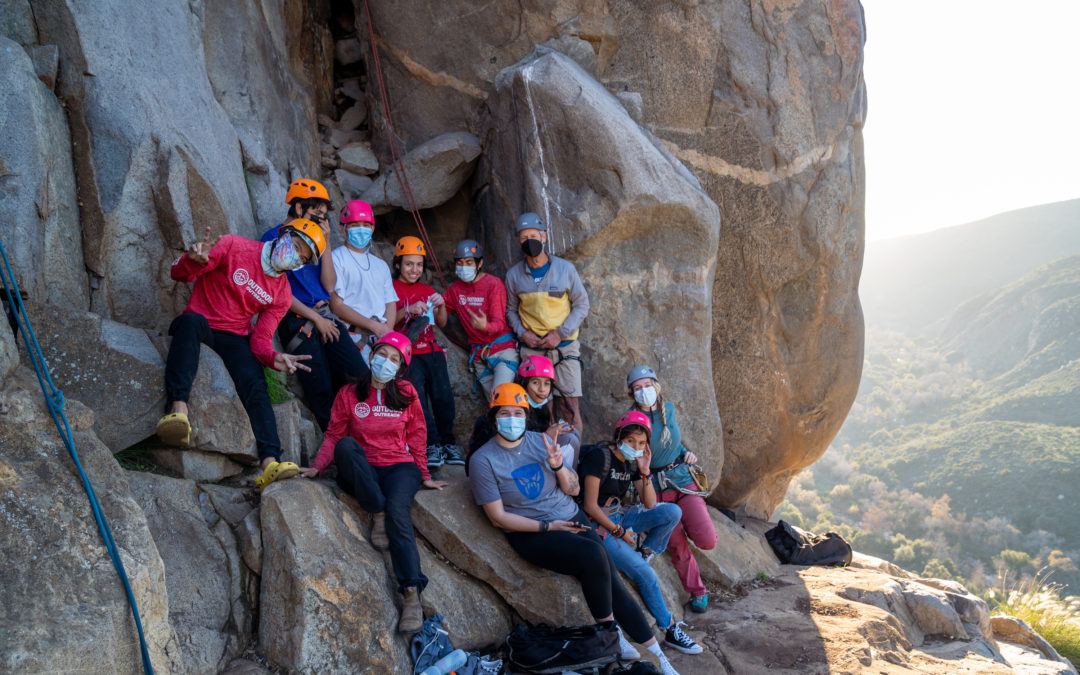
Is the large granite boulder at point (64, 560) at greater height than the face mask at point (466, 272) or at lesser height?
lesser

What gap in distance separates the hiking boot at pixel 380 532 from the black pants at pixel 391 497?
10 centimetres

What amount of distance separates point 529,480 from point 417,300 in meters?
2.42

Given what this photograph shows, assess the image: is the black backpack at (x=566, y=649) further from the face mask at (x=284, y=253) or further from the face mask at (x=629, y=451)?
the face mask at (x=284, y=253)

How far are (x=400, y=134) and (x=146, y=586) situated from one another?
7.13m

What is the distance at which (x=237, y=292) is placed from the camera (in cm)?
566

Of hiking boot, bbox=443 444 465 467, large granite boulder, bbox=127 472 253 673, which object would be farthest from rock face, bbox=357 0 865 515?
large granite boulder, bbox=127 472 253 673

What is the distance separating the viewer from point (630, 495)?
7188 mm

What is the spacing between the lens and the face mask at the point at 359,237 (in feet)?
22.8

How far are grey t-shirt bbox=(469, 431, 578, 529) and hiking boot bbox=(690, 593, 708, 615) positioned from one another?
1964mm

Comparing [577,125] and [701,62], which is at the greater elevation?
[701,62]

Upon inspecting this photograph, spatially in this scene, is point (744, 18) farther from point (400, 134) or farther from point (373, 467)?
point (373, 467)

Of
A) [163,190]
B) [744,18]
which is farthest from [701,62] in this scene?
[163,190]

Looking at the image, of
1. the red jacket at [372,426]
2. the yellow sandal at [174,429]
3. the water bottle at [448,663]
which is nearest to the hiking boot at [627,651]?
the water bottle at [448,663]

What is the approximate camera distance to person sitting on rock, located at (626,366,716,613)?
22.7 ft
